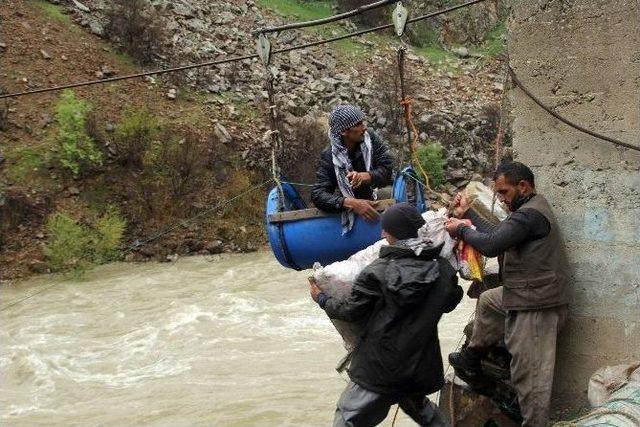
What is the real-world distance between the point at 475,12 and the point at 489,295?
18.6 meters

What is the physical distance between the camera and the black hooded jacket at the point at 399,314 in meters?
3.01

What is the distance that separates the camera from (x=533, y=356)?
3320mm

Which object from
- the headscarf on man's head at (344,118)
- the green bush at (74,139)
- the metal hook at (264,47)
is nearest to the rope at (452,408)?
the headscarf on man's head at (344,118)

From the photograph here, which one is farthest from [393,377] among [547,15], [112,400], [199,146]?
[199,146]

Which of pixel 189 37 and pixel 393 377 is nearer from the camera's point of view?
pixel 393 377

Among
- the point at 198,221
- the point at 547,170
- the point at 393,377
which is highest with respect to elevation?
the point at 547,170

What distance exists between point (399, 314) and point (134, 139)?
35.2 feet

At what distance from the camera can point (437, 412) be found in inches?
132

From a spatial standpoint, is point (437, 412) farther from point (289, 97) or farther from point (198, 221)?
point (289, 97)

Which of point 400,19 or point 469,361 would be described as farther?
point 400,19

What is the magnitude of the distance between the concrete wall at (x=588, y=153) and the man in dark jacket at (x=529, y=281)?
0.21 m

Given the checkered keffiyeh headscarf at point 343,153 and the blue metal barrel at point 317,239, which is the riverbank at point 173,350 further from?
the checkered keffiyeh headscarf at point 343,153

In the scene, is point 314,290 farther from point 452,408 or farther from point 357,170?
point 452,408

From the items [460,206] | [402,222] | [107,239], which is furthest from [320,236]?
[107,239]
